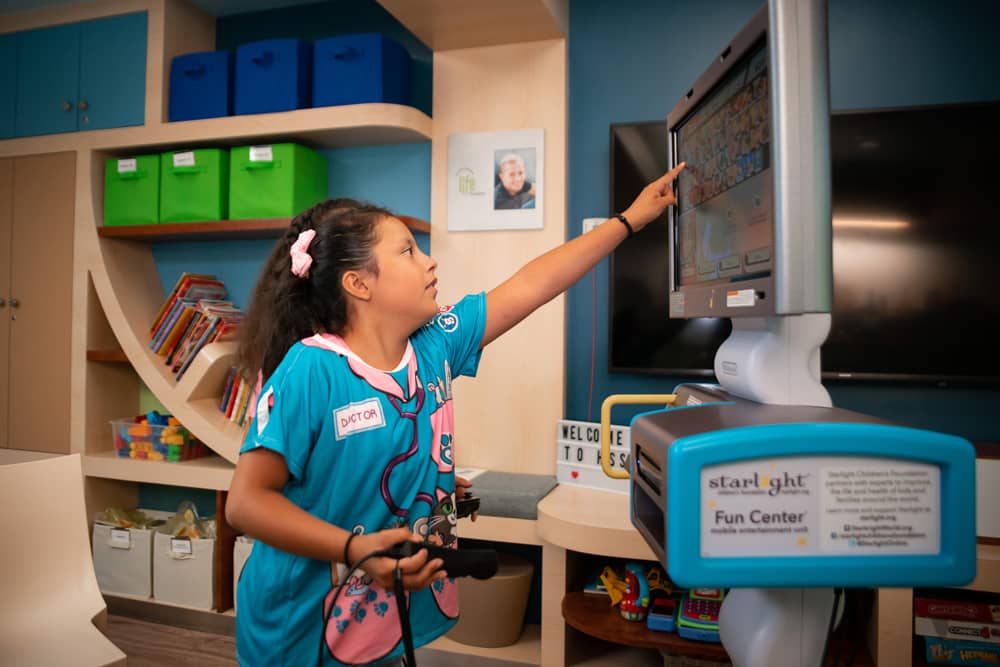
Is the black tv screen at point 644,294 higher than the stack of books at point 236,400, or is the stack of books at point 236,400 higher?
the black tv screen at point 644,294

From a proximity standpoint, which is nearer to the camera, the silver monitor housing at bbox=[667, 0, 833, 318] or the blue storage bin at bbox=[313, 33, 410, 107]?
the silver monitor housing at bbox=[667, 0, 833, 318]

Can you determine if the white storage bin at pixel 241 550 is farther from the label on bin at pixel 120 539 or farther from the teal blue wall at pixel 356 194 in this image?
the teal blue wall at pixel 356 194

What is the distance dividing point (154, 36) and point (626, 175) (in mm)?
2038

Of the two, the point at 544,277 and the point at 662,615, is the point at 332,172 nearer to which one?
the point at 544,277

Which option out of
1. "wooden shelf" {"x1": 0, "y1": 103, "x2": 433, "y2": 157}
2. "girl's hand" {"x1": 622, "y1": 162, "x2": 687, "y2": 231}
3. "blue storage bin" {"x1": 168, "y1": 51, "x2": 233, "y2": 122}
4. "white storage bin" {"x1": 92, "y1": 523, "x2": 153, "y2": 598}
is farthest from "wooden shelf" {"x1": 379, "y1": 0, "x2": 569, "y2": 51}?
"white storage bin" {"x1": 92, "y1": 523, "x2": 153, "y2": 598}

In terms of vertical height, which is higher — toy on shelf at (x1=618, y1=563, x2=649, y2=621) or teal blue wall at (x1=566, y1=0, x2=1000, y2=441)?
teal blue wall at (x1=566, y1=0, x2=1000, y2=441)

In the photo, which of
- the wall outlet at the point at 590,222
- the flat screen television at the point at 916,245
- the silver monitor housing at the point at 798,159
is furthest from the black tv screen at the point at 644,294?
the silver monitor housing at the point at 798,159

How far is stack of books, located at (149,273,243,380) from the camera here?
106 inches

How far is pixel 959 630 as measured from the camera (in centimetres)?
181

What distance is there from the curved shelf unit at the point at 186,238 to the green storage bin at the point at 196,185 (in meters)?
0.05

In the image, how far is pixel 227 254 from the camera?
2.98m

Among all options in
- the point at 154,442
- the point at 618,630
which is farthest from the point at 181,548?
the point at 618,630

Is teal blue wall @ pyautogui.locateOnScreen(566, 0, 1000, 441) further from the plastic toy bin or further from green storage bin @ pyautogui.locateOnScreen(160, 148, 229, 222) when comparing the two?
the plastic toy bin

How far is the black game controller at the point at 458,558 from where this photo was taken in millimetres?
864
